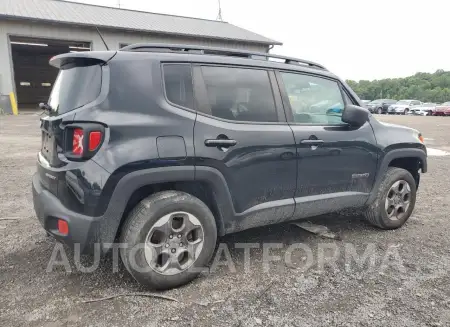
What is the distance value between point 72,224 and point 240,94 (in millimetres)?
1614

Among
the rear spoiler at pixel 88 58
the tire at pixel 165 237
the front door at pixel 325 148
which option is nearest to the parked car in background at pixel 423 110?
the front door at pixel 325 148

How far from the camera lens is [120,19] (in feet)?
71.8

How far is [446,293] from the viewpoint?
2.64 metres

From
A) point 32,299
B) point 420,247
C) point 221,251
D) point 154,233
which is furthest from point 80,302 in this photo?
point 420,247

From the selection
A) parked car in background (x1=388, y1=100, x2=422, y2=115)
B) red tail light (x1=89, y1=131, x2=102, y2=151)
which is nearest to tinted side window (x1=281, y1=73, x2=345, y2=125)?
red tail light (x1=89, y1=131, x2=102, y2=151)

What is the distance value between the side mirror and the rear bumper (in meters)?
2.35

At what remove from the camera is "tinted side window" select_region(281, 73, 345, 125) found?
10.6 ft

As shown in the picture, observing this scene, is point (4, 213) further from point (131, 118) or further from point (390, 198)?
point (390, 198)

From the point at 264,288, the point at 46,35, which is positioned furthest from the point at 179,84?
the point at 46,35

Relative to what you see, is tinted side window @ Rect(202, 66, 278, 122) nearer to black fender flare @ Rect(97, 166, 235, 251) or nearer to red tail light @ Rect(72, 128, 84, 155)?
black fender flare @ Rect(97, 166, 235, 251)

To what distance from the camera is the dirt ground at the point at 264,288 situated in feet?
7.63

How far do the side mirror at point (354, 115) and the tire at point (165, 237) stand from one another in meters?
1.63

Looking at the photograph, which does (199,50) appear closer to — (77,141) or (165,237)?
(77,141)

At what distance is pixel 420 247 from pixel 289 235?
1.26 m
